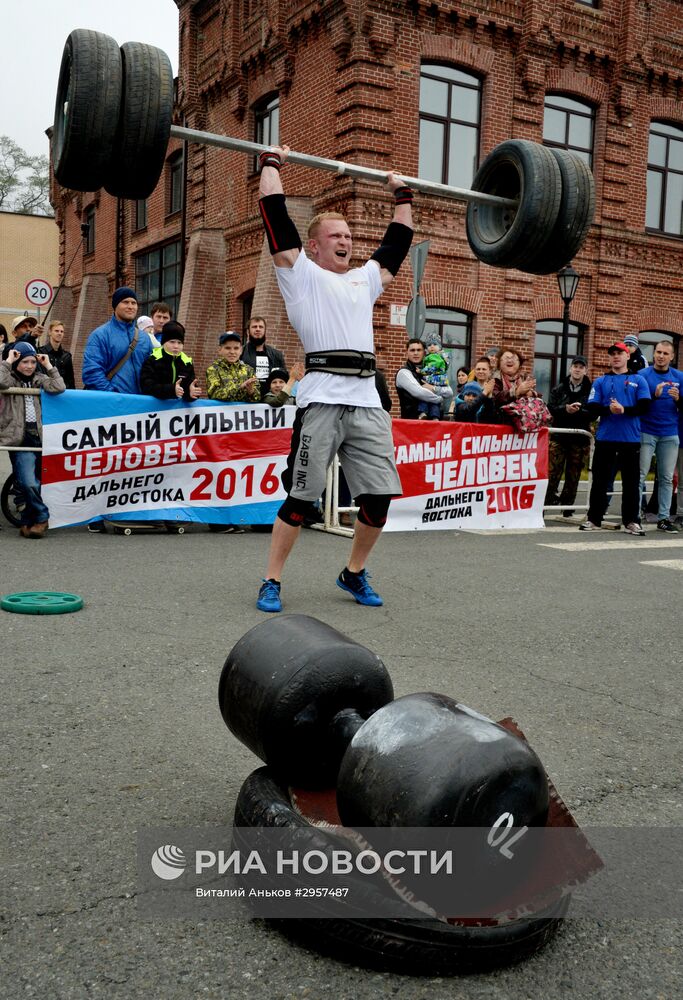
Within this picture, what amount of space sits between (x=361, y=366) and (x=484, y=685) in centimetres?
205

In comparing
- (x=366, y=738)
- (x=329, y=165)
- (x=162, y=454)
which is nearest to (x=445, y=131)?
(x=162, y=454)

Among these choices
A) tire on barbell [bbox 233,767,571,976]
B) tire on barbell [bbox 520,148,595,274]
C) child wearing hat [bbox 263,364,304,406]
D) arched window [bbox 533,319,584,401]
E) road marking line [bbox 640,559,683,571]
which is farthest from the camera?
arched window [bbox 533,319,584,401]

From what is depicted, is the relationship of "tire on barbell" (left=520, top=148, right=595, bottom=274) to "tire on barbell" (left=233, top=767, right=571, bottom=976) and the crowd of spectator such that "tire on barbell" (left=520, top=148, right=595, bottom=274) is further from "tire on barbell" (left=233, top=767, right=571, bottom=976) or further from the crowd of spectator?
"tire on barbell" (left=233, top=767, right=571, bottom=976)

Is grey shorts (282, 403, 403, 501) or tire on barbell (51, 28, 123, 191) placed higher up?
tire on barbell (51, 28, 123, 191)

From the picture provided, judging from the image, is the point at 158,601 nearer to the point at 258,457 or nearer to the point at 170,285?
the point at 258,457

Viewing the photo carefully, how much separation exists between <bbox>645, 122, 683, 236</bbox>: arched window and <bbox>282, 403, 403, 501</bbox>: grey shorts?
18132 mm

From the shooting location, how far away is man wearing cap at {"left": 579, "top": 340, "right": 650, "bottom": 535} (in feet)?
33.4

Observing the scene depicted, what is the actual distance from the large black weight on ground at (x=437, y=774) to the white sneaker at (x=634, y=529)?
855 cm

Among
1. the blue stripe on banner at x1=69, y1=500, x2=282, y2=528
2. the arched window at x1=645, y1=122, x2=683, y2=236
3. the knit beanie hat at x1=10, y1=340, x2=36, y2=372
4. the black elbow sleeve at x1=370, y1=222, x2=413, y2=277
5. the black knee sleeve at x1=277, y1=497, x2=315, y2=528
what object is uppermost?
the arched window at x1=645, y1=122, x2=683, y2=236

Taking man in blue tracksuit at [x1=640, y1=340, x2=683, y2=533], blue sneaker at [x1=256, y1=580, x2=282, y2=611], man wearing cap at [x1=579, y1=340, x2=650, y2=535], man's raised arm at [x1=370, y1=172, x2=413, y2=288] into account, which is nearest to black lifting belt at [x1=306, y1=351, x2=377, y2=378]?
man's raised arm at [x1=370, y1=172, x2=413, y2=288]

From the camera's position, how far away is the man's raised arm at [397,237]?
5.33 m

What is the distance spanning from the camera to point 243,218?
2098cm

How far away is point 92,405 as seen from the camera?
8633 millimetres

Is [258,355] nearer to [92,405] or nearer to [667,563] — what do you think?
[92,405]
